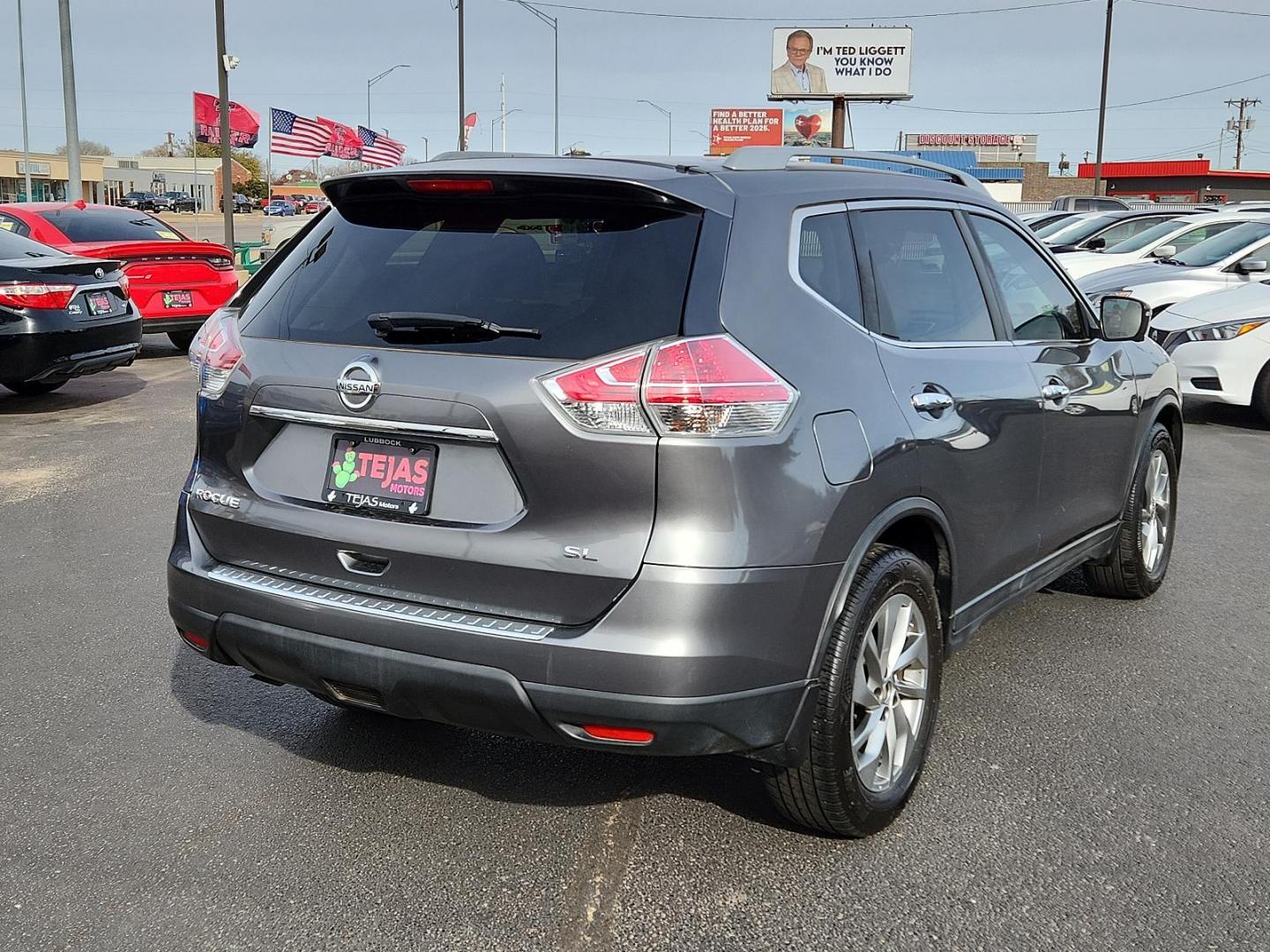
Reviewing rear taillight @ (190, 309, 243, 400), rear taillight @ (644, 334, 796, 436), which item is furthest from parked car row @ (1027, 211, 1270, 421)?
rear taillight @ (190, 309, 243, 400)

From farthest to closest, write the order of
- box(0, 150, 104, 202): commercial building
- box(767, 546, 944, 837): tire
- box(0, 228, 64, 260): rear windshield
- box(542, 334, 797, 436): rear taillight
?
box(0, 150, 104, 202): commercial building → box(0, 228, 64, 260): rear windshield → box(767, 546, 944, 837): tire → box(542, 334, 797, 436): rear taillight

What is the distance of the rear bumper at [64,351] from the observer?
973 cm

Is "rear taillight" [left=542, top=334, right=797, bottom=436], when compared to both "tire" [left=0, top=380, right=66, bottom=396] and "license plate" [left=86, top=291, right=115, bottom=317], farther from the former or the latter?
"tire" [left=0, top=380, right=66, bottom=396]

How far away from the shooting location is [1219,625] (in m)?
5.25

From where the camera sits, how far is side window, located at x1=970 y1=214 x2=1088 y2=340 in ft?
14.0

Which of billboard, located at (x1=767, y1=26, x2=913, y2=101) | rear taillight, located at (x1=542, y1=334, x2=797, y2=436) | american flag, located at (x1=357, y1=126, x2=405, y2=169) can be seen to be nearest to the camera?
rear taillight, located at (x1=542, y1=334, x2=797, y2=436)

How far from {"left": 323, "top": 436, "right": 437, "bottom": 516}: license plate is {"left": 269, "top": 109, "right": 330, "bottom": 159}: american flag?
99.1ft

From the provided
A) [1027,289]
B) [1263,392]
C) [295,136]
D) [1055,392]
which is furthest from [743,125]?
[1055,392]

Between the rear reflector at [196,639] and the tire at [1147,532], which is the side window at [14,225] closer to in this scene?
the rear reflector at [196,639]

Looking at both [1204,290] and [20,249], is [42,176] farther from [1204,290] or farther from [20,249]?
[1204,290]

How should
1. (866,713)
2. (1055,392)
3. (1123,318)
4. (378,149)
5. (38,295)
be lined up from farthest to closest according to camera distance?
1. (378,149)
2. (38,295)
3. (1123,318)
4. (1055,392)
5. (866,713)

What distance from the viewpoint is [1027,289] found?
14.6 feet

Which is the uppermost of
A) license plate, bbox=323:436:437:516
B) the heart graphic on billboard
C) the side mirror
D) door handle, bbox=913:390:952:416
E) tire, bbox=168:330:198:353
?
the heart graphic on billboard

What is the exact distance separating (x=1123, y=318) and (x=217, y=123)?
105 ft
